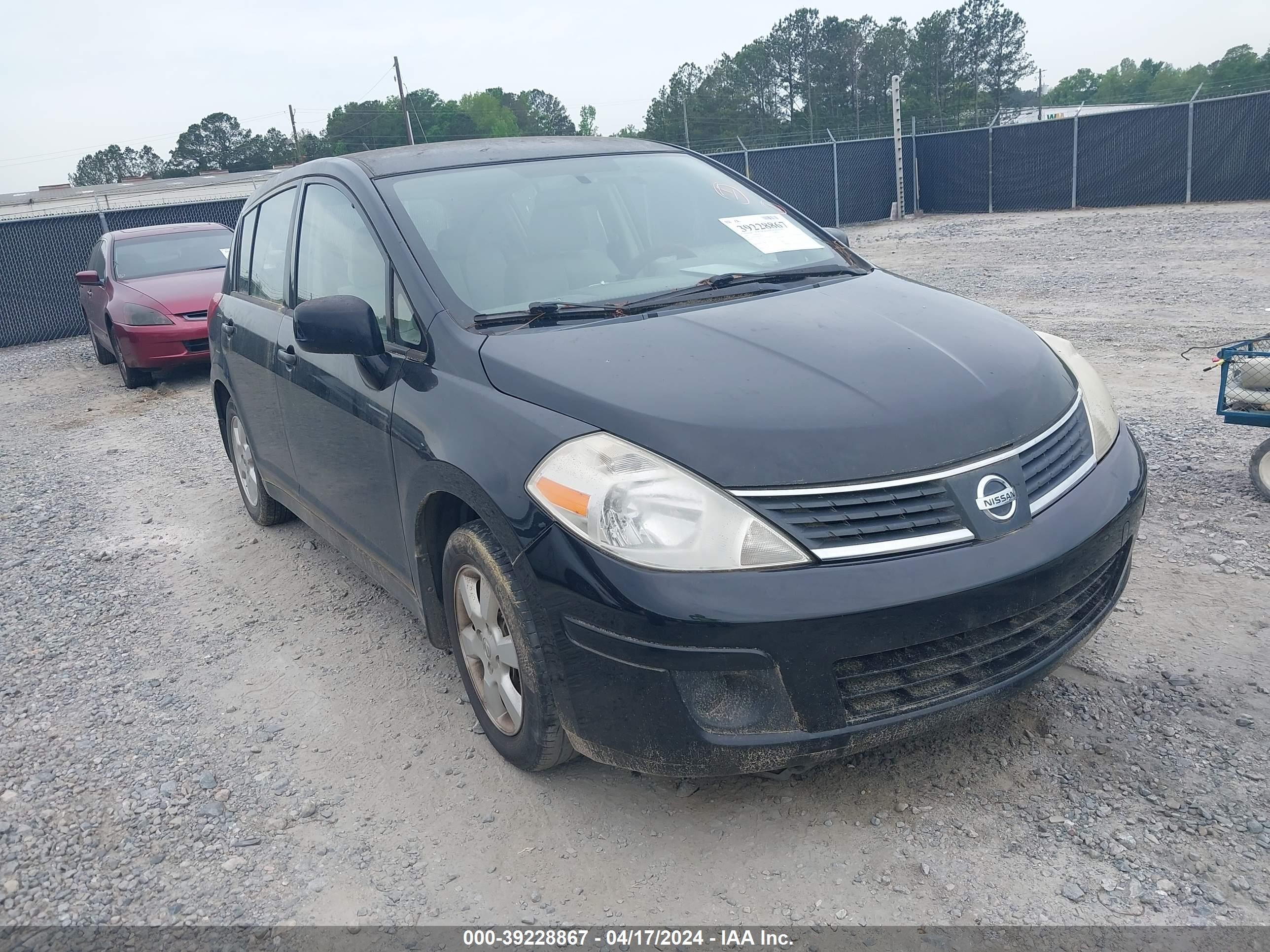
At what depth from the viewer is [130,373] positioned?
10.9 meters

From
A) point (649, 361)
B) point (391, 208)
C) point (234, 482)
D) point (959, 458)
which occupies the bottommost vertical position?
point (234, 482)

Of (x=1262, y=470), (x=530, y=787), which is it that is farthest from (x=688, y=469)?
(x=1262, y=470)

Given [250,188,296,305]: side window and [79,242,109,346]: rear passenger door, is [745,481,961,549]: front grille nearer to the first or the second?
[250,188,296,305]: side window

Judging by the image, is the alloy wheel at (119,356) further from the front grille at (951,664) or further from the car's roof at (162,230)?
the front grille at (951,664)

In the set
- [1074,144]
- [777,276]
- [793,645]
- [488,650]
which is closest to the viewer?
[793,645]

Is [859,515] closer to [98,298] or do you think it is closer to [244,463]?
[244,463]

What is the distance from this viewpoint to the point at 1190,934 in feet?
7.13

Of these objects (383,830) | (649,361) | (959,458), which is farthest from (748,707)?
(383,830)

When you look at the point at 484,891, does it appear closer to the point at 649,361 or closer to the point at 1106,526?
the point at 649,361

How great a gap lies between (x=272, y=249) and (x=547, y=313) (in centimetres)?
207

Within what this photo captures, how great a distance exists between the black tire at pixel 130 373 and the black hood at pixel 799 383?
30.7 ft

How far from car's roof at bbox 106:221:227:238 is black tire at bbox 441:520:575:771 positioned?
1079 cm

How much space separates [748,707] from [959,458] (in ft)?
2.59

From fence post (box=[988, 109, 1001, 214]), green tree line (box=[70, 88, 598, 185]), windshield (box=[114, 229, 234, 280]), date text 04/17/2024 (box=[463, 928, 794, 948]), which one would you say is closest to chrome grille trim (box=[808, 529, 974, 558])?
date text 04/17/2024 (box=[463, 928, 794, 948])
